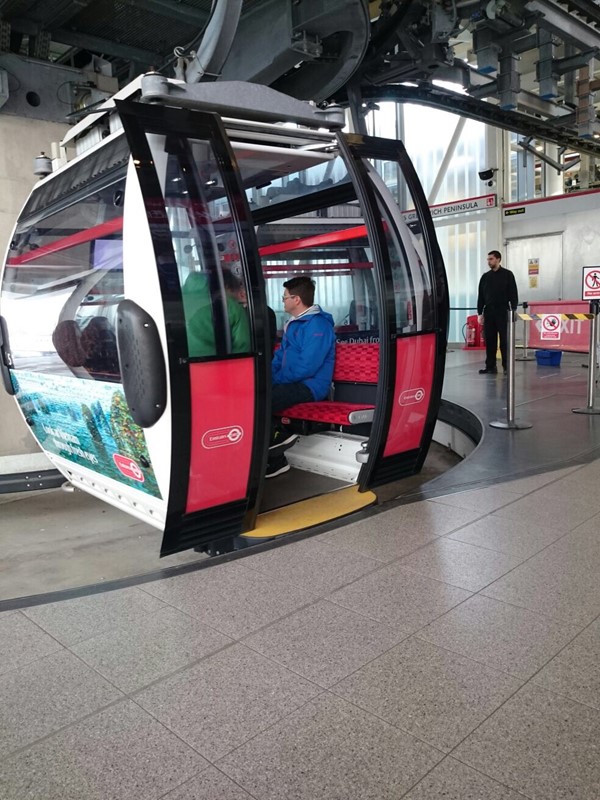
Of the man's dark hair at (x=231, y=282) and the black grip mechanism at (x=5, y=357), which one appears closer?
Answer: the man's dark hair at (x=231, y=282)

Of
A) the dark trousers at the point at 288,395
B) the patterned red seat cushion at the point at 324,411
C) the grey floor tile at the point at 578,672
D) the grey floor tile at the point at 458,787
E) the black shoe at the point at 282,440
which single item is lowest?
the grey floor tile at the point at 458,787

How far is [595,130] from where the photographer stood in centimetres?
959

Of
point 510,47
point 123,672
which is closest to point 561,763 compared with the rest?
point 123,672

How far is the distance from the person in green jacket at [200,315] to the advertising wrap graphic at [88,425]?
494 mm

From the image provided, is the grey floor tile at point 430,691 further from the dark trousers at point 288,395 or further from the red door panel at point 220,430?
the dark trousers at point 288,395

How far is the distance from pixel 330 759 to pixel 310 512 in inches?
84.3

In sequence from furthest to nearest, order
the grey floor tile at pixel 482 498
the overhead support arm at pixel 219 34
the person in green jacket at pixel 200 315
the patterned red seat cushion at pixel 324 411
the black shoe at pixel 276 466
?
the black shoe at pixel 276 466 → the patterned red seat cushion at pixel 324 411 → the overhead support arm at pixel 219 34 → the grey floor tile at pixel 482 498 → the person in green jacket at pixel 200 315

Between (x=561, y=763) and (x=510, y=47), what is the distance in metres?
7.68

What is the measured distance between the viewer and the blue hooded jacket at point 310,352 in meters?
4.77

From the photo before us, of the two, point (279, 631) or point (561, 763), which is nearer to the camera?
point (561, 763)

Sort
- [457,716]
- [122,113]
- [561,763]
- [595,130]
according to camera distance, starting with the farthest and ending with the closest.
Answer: [595,130], [122,113], [457,716], [561,763]

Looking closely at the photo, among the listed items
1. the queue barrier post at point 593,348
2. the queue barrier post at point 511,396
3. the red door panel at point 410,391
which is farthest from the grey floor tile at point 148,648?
the queue barrier post at point 593,348

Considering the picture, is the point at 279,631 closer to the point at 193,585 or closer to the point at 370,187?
the point at 193,585

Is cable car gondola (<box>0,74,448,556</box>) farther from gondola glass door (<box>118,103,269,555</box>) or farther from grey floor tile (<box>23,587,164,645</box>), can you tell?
grey floor tile (<box>23,587,164,645</box>)
